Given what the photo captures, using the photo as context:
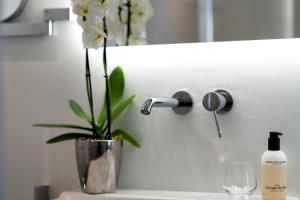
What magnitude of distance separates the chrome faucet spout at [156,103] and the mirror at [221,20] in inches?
6.1

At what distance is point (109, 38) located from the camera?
1449 mm

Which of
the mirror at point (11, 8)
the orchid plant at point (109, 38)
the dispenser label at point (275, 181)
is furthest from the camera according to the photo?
the mirror at point (11, 8)

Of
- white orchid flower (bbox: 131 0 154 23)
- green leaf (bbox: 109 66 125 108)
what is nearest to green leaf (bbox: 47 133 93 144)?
green leaf (bbox: 109 66 125 108)

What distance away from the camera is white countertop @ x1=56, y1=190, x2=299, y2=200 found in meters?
1.35

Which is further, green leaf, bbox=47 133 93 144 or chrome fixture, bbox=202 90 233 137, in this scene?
green leaf, bbox=47 133 93 144

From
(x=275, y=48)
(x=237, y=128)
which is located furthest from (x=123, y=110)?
(x=275, y=48)

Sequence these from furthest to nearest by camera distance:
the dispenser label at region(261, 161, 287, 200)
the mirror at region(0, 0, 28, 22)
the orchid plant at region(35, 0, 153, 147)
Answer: the mirror at region(0, 0, 28, 22) → the orchid plant at region(35, 0, 153, 147) → the dispenser label at region(261, 161, 287, 200)

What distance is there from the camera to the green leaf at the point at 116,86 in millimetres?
1483

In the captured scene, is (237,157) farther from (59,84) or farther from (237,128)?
(59,84)

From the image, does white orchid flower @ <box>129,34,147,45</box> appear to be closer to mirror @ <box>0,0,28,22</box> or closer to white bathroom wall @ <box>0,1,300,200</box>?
white bathroom wall @ <box>0,1,300,200</box>

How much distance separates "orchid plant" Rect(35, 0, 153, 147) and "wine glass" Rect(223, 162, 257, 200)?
270 millimetres

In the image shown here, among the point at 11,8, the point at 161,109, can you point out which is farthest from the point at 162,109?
the point at 11,8

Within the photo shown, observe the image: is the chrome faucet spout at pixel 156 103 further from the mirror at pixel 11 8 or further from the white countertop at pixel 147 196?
the mirror at pixel 11 8

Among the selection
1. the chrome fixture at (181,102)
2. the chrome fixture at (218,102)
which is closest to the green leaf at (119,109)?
the chrome fixture at (181,102)
